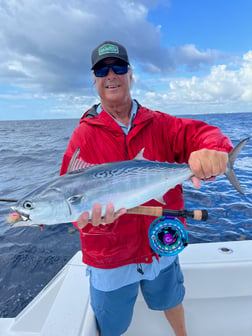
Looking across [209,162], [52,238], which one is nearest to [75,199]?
[209,162]

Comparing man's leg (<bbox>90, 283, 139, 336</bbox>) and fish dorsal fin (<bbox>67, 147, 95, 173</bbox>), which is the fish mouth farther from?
man's leg (<bbox>90, 283, 139, 336</bbox>)

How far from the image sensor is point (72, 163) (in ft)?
6.49

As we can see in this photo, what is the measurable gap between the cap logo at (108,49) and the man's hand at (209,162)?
1.27 metres

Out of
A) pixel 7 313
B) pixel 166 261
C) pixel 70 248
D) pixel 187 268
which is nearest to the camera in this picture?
pixel 166 261

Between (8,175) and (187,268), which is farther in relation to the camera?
(8,175)

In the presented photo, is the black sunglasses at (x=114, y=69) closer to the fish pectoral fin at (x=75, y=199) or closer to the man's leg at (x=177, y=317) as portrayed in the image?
the fish pectoral fin at (x=75, y=199)

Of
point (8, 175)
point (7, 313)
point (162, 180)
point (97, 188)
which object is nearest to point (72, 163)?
point (97, 188)

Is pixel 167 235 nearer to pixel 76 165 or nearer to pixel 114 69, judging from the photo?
pixel 76 165

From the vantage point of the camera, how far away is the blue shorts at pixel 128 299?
2.25 meters

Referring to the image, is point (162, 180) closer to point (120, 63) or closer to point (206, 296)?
point (120, 63)

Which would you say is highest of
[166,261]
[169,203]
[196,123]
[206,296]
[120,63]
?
[120,63]

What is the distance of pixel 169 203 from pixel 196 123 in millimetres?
824

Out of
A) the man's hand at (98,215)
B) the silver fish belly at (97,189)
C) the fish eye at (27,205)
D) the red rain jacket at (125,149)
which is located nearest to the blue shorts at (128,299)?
the red rain jacket at (125,149)

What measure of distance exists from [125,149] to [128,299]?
1.44 meters
